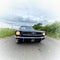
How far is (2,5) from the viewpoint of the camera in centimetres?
84

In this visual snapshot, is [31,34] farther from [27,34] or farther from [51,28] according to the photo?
[51,28]

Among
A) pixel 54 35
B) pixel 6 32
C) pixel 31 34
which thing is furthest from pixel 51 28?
pixel 6 32

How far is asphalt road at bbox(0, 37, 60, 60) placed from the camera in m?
0.85

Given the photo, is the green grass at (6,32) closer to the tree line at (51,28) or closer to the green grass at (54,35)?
the tree line at (51,28)

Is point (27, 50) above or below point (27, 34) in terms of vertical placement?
below

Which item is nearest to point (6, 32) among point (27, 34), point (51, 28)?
point (27, 34)

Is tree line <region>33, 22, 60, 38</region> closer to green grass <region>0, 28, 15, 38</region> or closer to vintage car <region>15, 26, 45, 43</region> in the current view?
vintage car <region>15, 26, 45, 43</region>

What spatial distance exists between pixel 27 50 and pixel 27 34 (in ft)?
0.41

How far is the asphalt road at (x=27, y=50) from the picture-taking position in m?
0.85

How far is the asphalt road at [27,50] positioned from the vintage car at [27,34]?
0.04 m

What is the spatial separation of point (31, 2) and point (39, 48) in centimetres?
36

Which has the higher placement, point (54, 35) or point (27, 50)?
point (54, 35)

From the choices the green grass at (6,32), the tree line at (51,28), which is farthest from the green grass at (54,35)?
the green grass at (6,32)

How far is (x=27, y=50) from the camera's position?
0.86 metres
